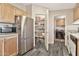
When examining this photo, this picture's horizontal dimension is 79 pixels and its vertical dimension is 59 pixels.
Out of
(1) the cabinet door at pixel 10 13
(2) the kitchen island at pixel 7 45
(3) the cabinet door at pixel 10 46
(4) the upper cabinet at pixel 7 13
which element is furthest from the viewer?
(1) the cabinet door at pixel 10 13

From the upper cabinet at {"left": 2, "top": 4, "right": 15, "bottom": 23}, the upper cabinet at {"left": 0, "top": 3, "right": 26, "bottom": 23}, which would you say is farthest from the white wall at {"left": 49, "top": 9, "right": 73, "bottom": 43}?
the upper cabinet at {"left": 2, "top": 4, "right": 15, "bottom": 23}

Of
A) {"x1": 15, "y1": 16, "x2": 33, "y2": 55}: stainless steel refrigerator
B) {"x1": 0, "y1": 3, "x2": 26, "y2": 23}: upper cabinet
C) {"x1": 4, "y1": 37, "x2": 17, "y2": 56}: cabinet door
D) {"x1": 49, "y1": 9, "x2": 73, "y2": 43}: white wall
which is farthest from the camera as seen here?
{"x1": 49, "y1": 9, "x2": 73, "y2": 43}: white wall

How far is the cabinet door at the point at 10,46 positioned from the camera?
290 centimetres

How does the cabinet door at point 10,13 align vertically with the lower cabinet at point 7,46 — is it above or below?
above

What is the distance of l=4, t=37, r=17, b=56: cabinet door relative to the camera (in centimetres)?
290

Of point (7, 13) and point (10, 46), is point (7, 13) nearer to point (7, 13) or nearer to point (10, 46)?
point (7, 13)

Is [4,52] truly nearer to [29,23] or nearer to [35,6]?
[29,23]

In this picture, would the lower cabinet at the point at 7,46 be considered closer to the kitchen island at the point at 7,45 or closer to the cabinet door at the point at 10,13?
the kitchen island at the point at 7,45

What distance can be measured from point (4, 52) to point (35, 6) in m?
3.28

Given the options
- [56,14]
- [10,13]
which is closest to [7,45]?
[10,13]

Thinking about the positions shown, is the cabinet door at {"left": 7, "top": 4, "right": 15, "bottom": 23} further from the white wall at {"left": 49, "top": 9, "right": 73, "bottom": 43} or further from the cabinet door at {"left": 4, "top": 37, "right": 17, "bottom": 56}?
the white wall at {"left": 49, "top": 9, "right": 73, "bottom": 43}

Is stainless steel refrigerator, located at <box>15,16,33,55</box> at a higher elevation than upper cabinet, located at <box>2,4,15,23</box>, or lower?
lower

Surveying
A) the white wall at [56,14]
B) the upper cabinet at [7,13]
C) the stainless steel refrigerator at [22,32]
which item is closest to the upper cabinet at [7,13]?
the upper cabinet at [7,13]

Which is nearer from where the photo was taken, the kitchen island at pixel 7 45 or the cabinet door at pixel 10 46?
the kitchen island at pixel 7 45
